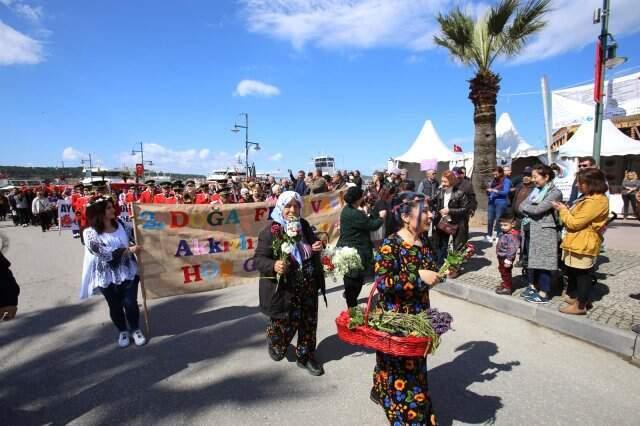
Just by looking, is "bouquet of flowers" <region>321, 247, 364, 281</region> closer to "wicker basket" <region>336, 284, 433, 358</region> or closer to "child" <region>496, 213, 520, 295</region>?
"wicker basket" <region>336, 284, 433, 358</region>

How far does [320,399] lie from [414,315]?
4.46 ft

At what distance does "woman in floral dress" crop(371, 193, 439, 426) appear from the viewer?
7.74 feet

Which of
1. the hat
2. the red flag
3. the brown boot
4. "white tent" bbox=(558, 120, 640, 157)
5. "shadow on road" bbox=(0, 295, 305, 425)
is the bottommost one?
"shadow on road" bbox=(0, 295, 305, 425)

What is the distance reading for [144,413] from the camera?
9.64ft

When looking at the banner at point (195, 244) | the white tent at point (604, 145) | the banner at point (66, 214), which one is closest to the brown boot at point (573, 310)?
the banner at point (195, 244)

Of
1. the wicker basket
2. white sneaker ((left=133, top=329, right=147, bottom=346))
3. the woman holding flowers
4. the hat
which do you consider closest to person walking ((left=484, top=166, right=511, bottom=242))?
the hat

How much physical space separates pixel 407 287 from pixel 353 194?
226cm

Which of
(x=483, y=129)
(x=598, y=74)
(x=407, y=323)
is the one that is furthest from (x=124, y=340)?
(x=483, y=129)

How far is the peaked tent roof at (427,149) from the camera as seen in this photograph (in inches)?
742

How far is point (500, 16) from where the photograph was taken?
36.1 feet

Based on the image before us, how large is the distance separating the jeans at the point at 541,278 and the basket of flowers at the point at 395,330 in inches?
129

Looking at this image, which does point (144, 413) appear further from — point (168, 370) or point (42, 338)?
point (42, 338)

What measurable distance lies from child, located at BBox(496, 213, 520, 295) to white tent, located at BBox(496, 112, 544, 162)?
524 inches

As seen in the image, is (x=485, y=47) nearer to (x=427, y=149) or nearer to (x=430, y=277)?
(x=427, y=149)
